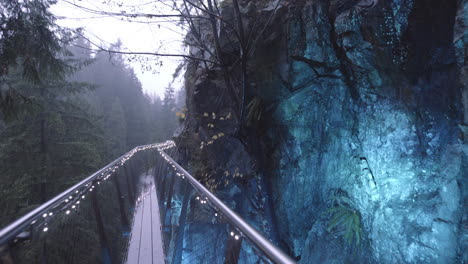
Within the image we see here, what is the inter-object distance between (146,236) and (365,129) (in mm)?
4979

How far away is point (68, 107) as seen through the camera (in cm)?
1050

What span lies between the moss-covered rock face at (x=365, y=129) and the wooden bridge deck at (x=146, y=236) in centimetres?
245

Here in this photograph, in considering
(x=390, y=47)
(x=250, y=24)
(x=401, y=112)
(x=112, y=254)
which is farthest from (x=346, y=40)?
(x=112, y=254)

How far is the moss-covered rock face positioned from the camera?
4074 millimetres

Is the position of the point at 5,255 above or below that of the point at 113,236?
above

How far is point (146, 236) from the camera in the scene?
13.8 feet

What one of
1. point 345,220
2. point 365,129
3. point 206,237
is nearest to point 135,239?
point 206,237

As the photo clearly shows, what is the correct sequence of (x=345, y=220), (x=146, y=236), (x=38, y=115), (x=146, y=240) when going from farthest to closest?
(x=38, y=115) < (x=345, y=220) < (x=146, y=236) < (x=146, y=240)

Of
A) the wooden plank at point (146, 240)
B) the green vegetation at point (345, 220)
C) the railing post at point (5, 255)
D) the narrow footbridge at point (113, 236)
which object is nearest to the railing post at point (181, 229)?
the narrow footbridge at point (113, 236)

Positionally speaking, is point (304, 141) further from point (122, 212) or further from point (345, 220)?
point (122, 212)

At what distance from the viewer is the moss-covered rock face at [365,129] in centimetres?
407

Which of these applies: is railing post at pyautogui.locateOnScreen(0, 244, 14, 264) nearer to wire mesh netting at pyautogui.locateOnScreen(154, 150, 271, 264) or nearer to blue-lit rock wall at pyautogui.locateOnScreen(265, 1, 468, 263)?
wire mesh netting at pyautogui.locateOnScreen(154, 150, 271, 264)

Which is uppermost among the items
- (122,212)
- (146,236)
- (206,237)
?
(206,237)

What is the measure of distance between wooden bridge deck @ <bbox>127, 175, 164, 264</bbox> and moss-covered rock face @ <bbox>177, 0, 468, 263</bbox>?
2.45m
